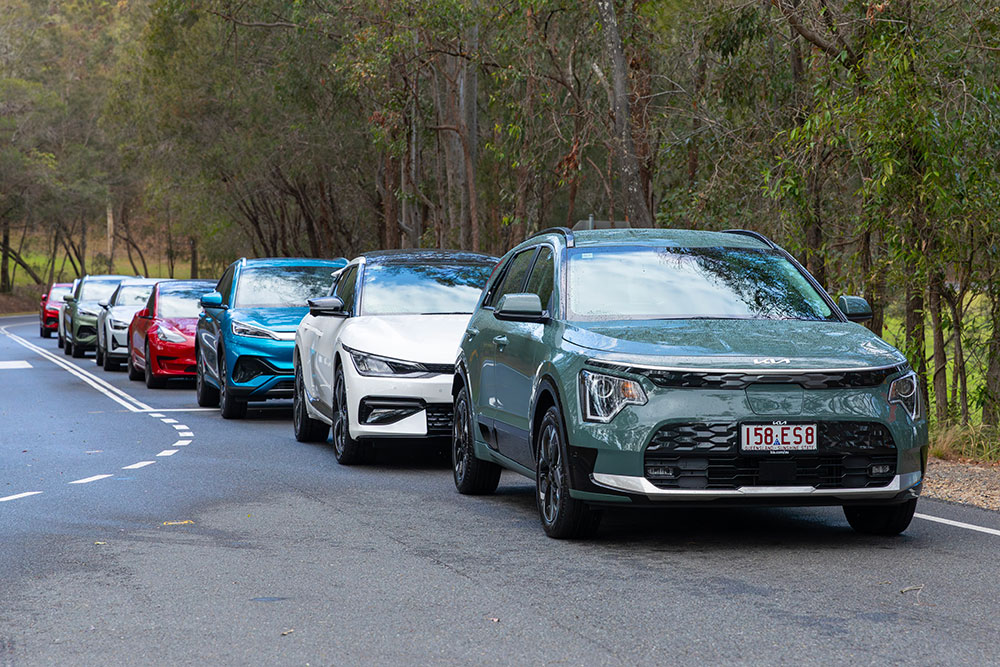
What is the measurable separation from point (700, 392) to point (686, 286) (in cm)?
147

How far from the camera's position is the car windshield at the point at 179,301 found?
22.4 m

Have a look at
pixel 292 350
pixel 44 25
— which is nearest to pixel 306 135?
pixel 292 350

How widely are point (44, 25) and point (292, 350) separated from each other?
267 ft

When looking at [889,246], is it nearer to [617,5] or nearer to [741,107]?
[741,107]

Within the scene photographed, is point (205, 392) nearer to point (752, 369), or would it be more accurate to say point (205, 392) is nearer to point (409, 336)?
point (409, 336)

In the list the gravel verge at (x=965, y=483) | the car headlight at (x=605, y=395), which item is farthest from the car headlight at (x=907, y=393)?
the gravel verge at (x=965, y=483)

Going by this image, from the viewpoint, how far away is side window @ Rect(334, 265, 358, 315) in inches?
516

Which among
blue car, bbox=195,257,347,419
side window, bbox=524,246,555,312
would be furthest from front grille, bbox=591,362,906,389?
blue car, bbox=195,257,347,419

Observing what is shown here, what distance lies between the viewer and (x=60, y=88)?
3221 inches

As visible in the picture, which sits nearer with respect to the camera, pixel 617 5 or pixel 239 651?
pixel 239 651

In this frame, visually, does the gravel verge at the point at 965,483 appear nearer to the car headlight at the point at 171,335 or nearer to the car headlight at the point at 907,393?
the car headlight at the point at 907,393

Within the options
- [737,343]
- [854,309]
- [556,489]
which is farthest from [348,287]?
[737,343]

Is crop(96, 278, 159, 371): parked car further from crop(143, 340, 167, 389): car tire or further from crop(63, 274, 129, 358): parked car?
crop(143, 340, 167, 389): car tire

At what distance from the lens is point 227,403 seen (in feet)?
54.2
